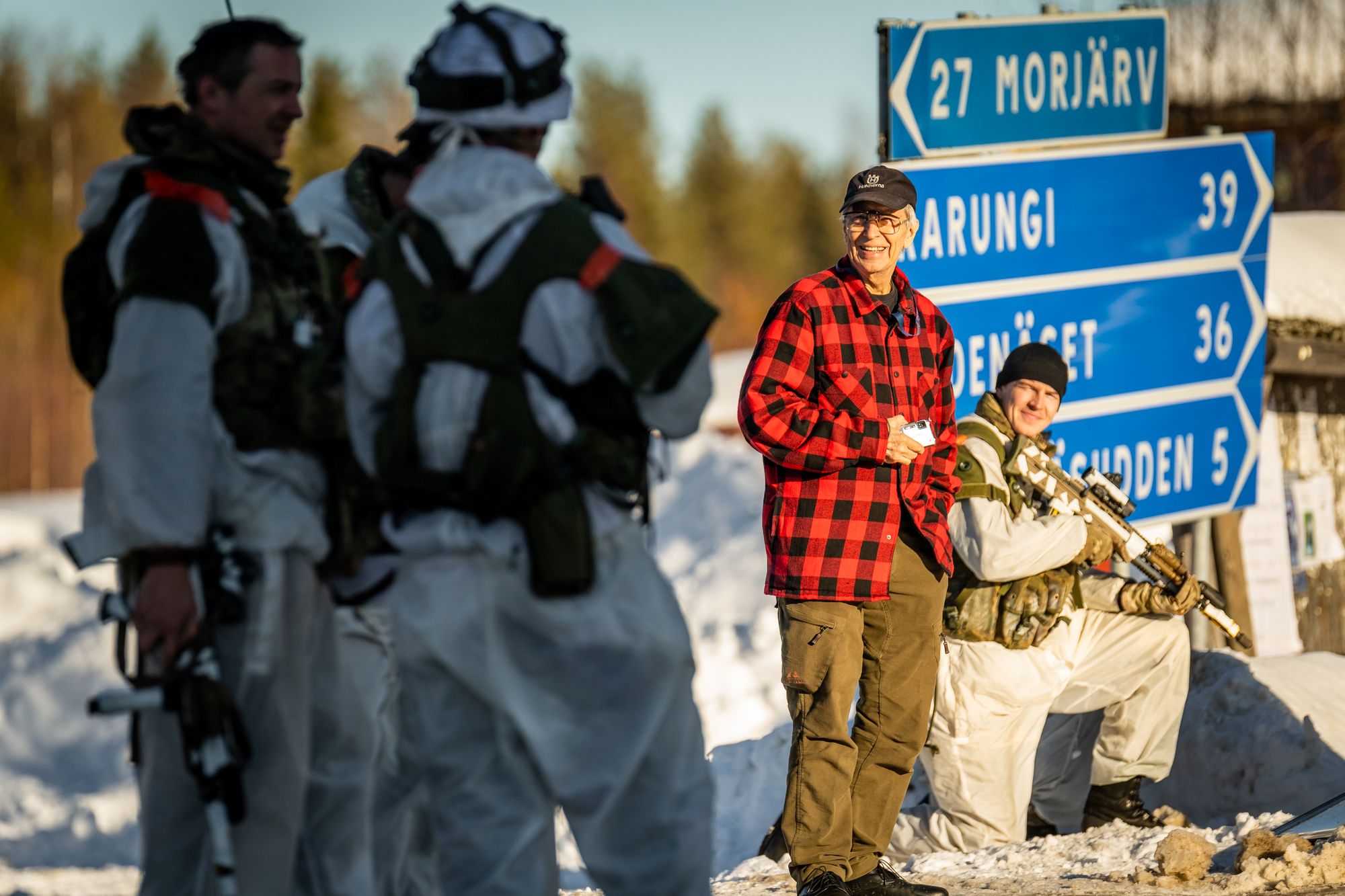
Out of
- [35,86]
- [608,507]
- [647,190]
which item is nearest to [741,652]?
[608,507]

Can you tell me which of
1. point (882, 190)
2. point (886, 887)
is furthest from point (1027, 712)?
point (882, 190)

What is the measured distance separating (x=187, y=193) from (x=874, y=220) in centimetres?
215

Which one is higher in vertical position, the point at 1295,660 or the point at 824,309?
the point at 824,309

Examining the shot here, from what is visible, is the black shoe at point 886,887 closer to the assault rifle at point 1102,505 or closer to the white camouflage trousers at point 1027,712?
the white camouflage trousers at point 1027,712

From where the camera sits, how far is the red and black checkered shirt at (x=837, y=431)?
173 inches

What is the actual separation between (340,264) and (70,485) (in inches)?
1656

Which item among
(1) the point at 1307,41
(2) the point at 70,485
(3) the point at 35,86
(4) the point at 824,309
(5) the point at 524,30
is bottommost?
(2) the point at 70,485

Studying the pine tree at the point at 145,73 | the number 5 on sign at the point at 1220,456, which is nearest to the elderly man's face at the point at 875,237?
the number 5 on sign at the point at 1220,456

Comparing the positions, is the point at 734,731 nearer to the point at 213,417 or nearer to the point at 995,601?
the point at 995,601

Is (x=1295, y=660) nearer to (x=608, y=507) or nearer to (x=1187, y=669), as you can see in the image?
(x=1187, y=669)

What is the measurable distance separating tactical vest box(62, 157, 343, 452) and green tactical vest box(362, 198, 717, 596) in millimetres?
396

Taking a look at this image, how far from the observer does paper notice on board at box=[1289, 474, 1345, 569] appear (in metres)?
7.91

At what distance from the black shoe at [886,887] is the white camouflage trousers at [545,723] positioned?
1.72 meters

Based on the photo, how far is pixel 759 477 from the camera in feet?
60.8
